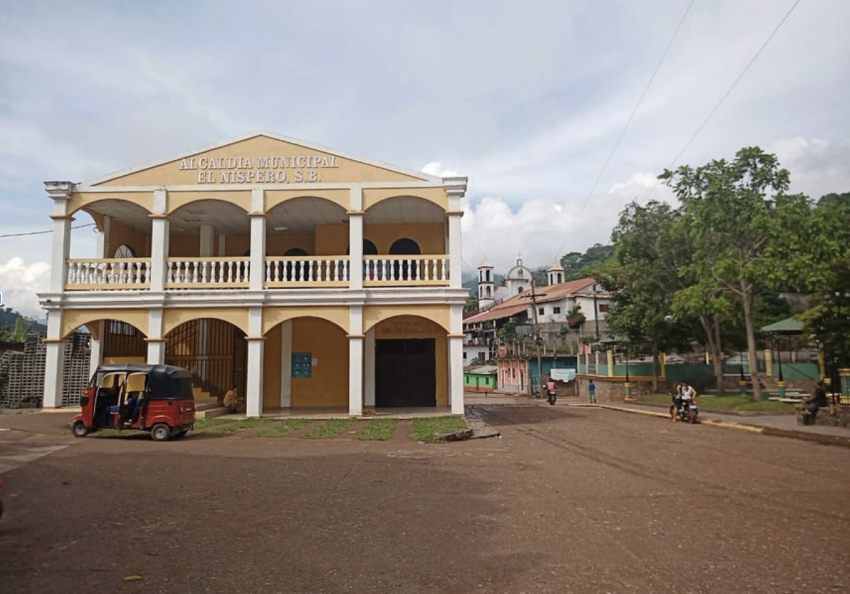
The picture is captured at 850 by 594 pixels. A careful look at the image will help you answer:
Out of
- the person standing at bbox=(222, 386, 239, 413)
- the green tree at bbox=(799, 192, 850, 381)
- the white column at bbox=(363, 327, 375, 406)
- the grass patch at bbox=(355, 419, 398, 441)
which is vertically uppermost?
the green tree at bbox=(799, 192, 850, 381)

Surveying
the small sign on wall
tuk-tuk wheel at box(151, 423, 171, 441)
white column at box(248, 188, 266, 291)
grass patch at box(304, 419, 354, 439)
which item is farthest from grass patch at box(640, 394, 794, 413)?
tuk-tuk wheel at box(151, 423, 171, 441)

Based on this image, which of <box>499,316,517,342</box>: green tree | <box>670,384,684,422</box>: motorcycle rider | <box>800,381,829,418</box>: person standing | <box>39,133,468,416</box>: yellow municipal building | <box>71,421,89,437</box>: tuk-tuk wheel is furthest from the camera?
<box>499,316,517,342</box>: green tree

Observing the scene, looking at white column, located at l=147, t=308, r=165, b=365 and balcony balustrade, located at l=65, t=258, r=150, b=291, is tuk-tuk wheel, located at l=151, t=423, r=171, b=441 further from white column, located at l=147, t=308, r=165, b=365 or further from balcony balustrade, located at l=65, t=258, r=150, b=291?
balcony balustrade, located at l=65, t=258, r=150, b=291

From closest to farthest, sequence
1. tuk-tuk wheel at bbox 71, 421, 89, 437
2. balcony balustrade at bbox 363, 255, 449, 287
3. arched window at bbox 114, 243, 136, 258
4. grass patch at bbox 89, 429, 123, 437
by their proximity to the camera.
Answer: tuk-tuk wheel at bbox 71, 421, 89, 437, grass patch at bbox 89, 429, 123, 437, balcony balustrade at bbox 363, 255, 449, 287, arched window at bbox 114, 243, 136, 258

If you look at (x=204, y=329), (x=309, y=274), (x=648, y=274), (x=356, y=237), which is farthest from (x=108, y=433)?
(x=648, y=274)

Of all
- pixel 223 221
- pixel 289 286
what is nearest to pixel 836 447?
pixel 289 286

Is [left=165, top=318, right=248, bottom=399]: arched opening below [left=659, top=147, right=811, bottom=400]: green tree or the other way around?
below

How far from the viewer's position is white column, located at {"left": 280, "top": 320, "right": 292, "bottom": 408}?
1856 centimetres

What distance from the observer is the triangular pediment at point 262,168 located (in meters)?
16.3

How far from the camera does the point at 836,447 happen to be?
12.0 meters

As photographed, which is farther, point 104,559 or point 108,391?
point 108,391

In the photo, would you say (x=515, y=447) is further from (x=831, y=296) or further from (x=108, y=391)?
(x=831, y=296)

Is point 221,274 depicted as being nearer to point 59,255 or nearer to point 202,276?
point 202,276

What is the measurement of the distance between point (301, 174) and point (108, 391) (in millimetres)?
7184
